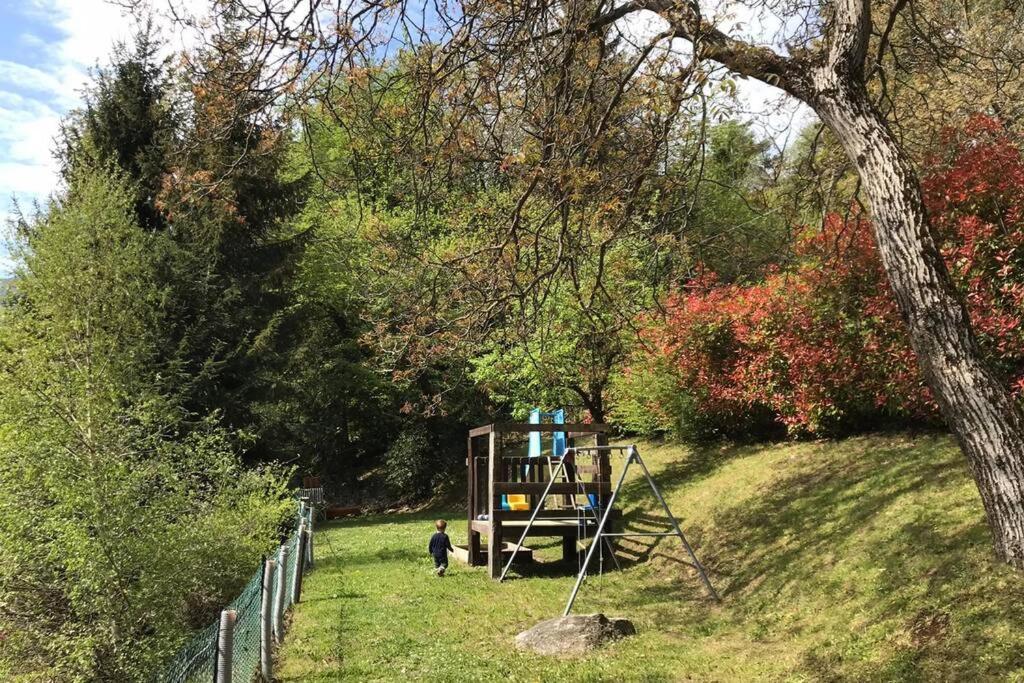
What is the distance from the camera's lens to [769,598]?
293 inches

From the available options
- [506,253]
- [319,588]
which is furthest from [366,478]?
[506,253]

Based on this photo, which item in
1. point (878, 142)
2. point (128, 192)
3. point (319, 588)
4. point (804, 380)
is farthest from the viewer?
point (128, 192)

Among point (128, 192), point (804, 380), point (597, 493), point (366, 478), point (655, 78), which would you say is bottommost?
point (366, 478)

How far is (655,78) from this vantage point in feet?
18.7

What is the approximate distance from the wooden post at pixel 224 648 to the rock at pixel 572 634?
2902 mm

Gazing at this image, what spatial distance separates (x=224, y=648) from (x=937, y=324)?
514 cm

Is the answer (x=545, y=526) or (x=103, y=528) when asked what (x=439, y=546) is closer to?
(x=545, y=526)

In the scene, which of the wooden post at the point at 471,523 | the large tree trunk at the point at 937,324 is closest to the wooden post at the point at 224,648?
the large tree trunk at the point at 937,324

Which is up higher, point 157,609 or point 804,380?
point 804,380

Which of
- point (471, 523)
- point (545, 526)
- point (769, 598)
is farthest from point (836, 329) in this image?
point (471, 523)

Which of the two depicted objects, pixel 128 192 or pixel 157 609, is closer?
pixel 157 609

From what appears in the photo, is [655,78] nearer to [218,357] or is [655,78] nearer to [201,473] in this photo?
[201,473]

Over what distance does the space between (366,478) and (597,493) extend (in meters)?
19.6

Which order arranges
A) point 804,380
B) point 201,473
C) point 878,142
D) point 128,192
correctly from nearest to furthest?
point 878,142 < point 201,473 < point 804,380 < point 128,192
